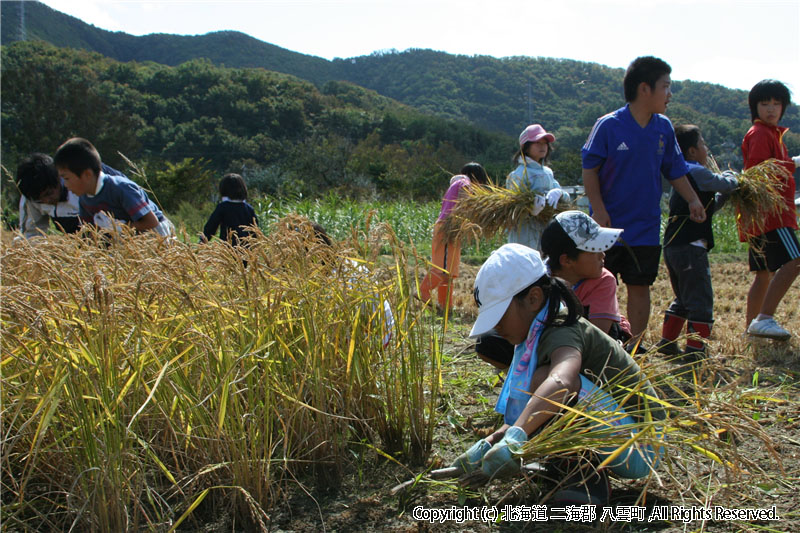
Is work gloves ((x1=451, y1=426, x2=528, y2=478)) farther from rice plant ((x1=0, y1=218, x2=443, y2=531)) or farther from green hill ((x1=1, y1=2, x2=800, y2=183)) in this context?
green hill ((x1=1, y1=2, x2=800, y2=183))

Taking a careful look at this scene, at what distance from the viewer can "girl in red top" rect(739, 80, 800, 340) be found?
418cm

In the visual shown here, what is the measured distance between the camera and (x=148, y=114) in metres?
42.9

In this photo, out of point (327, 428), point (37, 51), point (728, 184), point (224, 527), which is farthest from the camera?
point (37, 51)

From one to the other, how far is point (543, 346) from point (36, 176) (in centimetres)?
405

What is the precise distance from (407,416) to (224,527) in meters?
0.81

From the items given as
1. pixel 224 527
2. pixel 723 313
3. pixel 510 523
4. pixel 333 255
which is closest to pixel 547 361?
pixel 510 523

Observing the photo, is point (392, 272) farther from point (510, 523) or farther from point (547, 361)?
point (510, 523)

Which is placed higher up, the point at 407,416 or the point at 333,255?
the point at 333,255

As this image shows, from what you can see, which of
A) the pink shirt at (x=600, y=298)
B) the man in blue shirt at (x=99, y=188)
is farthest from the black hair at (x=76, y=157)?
the pink shirt at (x=600, y=298)

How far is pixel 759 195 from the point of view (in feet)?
13.9

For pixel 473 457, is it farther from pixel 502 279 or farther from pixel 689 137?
pixel 689 137

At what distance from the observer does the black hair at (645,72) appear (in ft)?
11.5

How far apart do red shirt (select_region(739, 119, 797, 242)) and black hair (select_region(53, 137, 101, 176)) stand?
462 cm

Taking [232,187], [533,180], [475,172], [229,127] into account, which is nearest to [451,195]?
[475,172]
